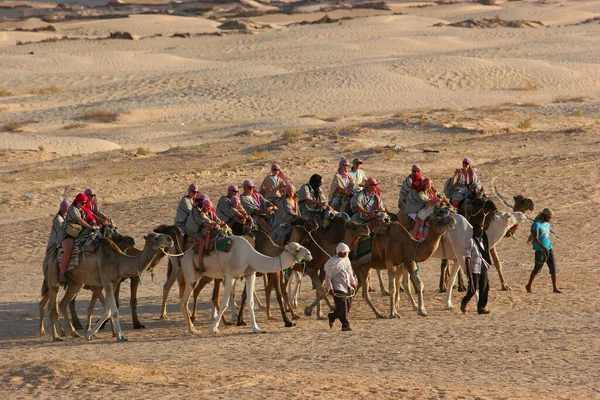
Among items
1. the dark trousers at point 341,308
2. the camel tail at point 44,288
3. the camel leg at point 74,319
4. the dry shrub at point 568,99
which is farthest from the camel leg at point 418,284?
the dry shrub at point 568,99

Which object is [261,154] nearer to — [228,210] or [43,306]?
[228,210]

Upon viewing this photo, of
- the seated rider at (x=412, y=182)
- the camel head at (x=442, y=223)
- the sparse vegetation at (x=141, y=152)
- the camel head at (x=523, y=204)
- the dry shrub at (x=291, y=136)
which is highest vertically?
the seated rider at (x=412, y=182)

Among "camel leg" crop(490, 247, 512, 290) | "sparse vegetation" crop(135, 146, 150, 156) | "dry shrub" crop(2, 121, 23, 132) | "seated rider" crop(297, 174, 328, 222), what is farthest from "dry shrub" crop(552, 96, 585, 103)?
"seated rider" crop(297, 174, 328, 222)

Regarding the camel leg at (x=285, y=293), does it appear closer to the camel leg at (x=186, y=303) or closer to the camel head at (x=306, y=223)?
the camel head at (x=306, y=223)

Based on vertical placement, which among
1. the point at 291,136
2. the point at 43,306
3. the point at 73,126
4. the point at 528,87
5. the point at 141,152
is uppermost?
the point at 528,87

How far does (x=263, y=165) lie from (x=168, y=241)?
51.0 feet

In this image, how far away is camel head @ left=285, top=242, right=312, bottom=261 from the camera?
1409cm

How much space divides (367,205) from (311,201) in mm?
872

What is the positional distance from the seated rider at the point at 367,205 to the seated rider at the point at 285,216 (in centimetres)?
90

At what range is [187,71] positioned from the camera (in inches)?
2105

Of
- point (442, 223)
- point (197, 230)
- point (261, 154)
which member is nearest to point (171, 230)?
point (197, 230)

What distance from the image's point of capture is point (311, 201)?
53.5 ft

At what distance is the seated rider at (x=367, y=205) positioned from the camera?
15.7 metres

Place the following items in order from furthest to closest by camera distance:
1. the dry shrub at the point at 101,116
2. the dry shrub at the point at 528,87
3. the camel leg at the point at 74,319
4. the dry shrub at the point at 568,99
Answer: the dry shrub at the point at 528,87 < the dry shrub at the point at 568,99 < the dry shrub at the point at 101,116 < the camel leg at the point at 74,319
